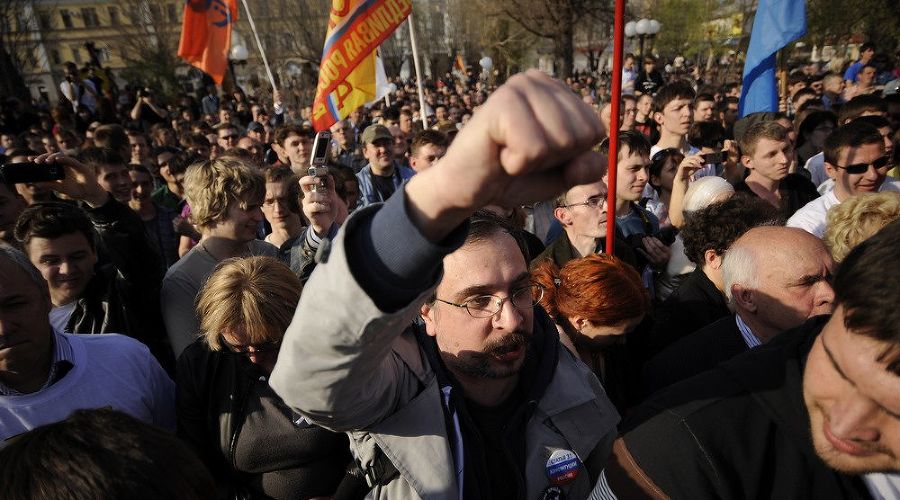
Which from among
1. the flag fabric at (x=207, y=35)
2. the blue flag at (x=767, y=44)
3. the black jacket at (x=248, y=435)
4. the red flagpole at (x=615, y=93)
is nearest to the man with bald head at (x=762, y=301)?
the red flagpole at (x=615, y=93)

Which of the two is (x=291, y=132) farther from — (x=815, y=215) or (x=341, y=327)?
(x=341, y=327)

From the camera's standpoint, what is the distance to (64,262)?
2.52 metres

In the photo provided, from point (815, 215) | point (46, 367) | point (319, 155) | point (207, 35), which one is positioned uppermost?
point (207, 35)

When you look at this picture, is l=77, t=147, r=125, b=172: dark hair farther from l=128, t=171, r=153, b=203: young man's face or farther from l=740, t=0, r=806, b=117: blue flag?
l=740, t=0, r=806, b=117: blue flag

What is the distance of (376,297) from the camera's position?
0.83 meters

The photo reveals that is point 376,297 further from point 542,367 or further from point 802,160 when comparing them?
point 802,160

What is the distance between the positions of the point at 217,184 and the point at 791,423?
2781 mm

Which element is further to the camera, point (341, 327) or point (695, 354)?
point (695, 354)

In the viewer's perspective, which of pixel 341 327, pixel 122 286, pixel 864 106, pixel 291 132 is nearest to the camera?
pixel 341 327

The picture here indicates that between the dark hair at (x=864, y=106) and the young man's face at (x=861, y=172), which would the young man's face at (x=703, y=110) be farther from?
the young man's face at (x=861, y=172)

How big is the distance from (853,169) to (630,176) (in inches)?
54.7

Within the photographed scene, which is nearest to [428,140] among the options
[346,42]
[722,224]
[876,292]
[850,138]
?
[346,42]

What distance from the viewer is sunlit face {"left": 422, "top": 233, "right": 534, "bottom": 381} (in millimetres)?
1675

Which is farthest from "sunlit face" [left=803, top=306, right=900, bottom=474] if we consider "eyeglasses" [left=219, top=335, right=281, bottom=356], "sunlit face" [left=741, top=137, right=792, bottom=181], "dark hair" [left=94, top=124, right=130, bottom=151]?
"dark hair" [left=94, top=124, right=130, bottom=151]
